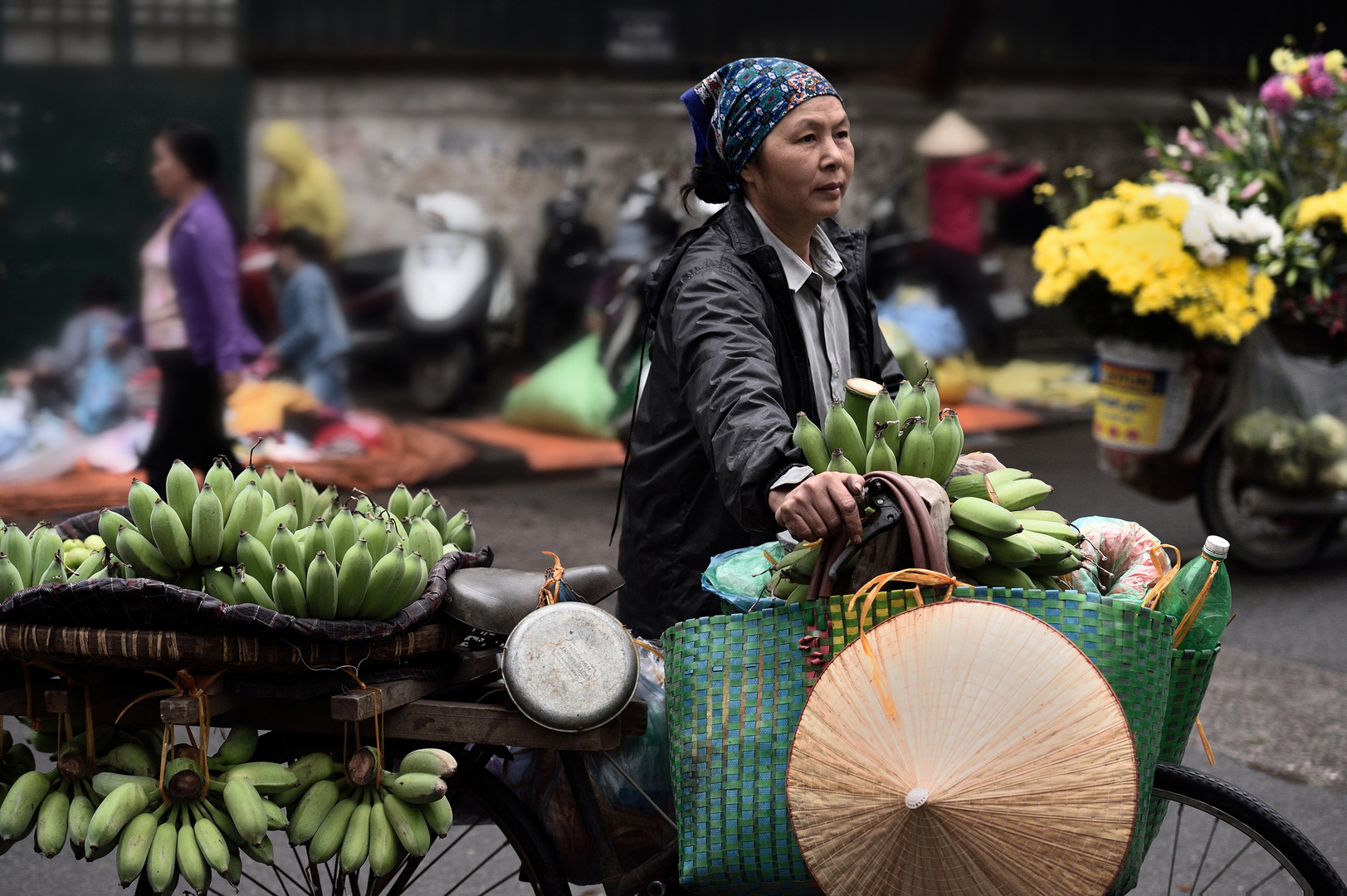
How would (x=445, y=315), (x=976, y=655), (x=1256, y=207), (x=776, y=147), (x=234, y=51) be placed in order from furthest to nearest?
(x=445, y=315) → (x=234, y=51) → (x=1256, y=207) → (x=776, y=147) → (x=976, y=655)

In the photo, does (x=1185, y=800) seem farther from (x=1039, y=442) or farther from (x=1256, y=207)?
(x=1039, y=442)

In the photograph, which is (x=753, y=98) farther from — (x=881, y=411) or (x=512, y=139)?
(x=512, y=139)

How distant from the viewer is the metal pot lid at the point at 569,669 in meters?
2.14

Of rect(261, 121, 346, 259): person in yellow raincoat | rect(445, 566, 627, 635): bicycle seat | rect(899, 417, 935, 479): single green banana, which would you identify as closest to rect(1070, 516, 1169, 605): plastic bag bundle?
rect(899, 417, 935, 479): single green banana

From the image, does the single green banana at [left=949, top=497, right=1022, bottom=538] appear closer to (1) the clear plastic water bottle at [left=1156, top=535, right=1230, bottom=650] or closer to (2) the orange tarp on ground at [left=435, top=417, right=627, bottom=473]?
(1) the clear plastic water bottle at [left=1156, top=535, right=1230, bottom=650]

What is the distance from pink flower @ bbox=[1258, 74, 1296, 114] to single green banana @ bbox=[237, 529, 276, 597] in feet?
17.6

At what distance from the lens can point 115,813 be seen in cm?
210

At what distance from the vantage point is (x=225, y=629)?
6.77 ft

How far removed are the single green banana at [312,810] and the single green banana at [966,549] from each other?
1101 mm

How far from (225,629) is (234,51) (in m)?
6.82

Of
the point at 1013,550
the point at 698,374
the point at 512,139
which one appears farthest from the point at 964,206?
the point at 1013,550

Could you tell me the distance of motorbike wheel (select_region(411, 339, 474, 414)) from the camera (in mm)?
8852

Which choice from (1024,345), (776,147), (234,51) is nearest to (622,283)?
(234,51)

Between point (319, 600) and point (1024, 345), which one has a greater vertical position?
point (319, 600)
